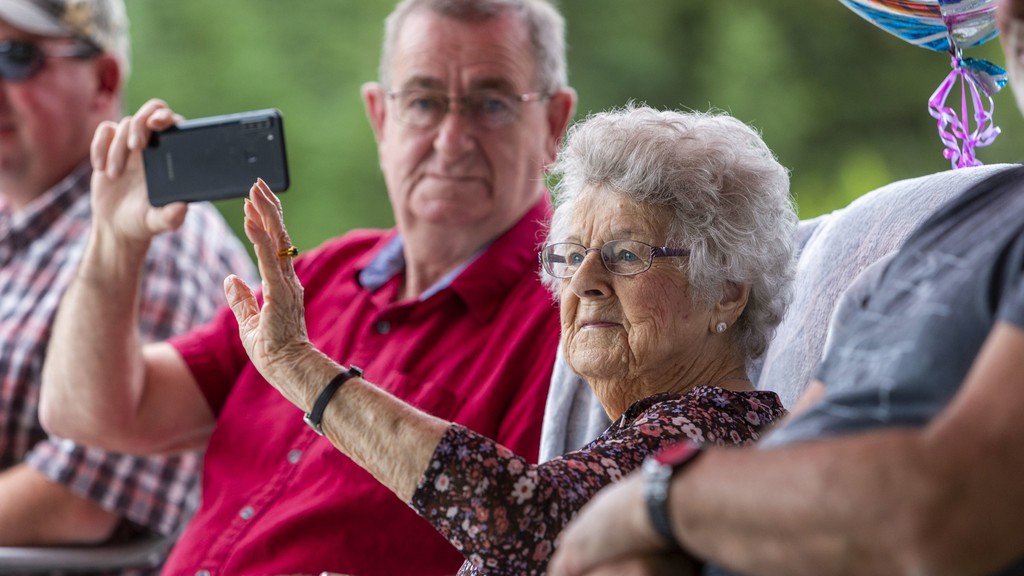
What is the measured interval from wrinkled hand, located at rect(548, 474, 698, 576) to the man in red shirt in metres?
0.75

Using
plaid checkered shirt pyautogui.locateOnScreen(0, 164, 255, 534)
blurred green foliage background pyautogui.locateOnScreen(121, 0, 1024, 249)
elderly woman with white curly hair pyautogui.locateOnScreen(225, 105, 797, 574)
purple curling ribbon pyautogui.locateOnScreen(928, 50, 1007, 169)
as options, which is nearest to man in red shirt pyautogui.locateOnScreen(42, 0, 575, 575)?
plaid checkered shirt pyautogui.locateOnScreen(0, 164, 255, 534)

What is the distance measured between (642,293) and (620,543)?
0.50 metres

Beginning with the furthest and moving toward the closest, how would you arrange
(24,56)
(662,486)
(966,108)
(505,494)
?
1. (24,56)
2. (966,108)
3. (505,494)
4. (662,486)

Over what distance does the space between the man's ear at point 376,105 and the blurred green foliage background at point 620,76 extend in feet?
9.38

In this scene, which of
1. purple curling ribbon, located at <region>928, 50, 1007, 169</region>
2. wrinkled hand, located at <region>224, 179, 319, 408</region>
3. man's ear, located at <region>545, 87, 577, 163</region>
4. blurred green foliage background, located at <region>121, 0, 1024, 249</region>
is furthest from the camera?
blurred green foliage background, located at <region>121, 0, 1024, 249</region>

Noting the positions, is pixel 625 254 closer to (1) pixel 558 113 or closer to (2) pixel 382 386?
(2) pixel 382 386

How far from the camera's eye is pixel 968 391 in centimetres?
86

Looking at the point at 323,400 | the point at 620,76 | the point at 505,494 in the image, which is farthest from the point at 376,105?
the point at 620,76

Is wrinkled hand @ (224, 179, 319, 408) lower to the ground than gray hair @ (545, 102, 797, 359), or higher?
lower

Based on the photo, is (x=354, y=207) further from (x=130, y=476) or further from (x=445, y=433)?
(x=445, y=433)

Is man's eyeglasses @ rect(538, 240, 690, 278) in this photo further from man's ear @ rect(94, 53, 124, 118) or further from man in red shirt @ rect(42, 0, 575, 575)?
man's ear @ rect(94, 53, 124, 118)

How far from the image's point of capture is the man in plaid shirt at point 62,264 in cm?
226

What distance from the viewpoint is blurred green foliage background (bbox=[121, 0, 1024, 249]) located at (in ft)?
18.4

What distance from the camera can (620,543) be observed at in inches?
40.0
